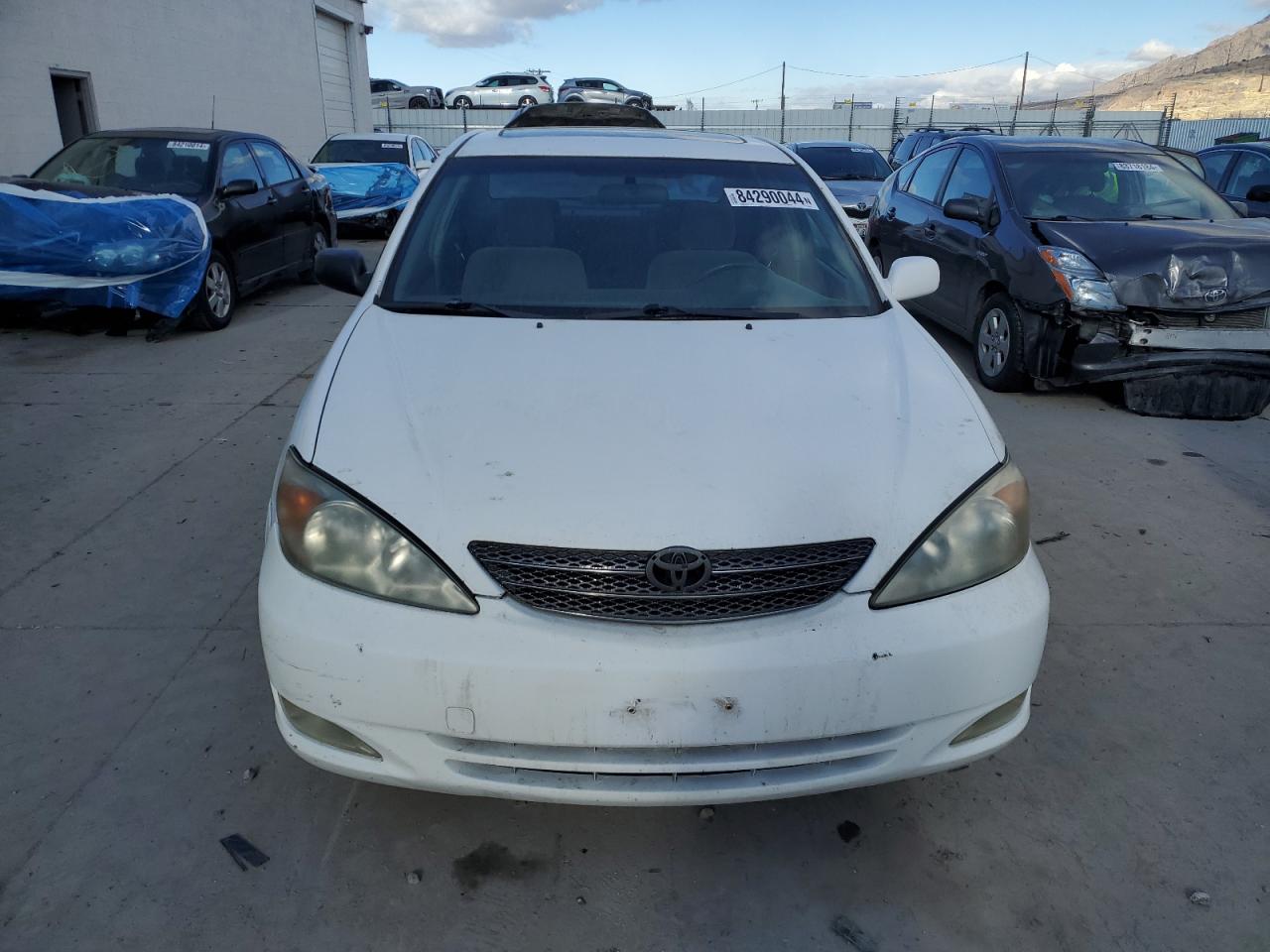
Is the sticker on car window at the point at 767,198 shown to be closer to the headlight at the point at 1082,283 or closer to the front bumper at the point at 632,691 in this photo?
the front bumper at the point at 632,691

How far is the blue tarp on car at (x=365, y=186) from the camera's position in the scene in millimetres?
13258

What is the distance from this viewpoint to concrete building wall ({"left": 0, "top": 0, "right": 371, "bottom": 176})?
11688 mm

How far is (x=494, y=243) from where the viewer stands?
10.2 feet

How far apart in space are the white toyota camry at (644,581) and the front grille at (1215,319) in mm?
3763

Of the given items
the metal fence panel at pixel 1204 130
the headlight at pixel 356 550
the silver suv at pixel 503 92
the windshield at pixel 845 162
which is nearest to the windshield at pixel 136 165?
the headlight at pixel 356 550

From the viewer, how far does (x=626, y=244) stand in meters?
3.10

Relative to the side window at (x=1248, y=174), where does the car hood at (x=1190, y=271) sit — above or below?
below

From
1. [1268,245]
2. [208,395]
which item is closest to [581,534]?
[208,395]

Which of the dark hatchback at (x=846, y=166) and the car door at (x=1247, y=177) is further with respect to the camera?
the dark hatchback at (x=846, y=166)

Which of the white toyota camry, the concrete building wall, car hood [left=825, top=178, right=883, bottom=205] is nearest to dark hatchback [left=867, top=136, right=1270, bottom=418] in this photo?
the white toyota camry

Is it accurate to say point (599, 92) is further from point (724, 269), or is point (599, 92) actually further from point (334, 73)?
point (724, 269)

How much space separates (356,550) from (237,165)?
306 inches

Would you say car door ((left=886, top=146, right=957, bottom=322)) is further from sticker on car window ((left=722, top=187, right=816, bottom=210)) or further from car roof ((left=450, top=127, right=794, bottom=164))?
sticker on car window ((left=722, top=187, right=816, bottom=210))

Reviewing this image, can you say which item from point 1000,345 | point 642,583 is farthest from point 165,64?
point 642,583
